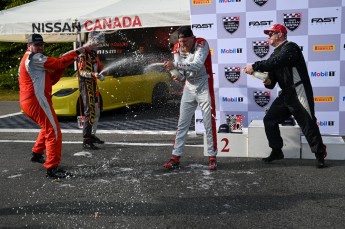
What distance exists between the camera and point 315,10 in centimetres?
876

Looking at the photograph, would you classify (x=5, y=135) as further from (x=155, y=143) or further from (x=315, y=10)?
(x=315, y=10)

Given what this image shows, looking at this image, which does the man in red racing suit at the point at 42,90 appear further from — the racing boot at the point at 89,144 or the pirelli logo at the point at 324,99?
the pirelli logo at the point at 324,99

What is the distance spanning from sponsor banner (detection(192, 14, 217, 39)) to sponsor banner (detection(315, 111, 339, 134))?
227 centimetres

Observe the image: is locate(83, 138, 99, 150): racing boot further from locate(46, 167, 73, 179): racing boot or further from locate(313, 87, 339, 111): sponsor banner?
locate(313, 87, 339, 111): sponsor banner

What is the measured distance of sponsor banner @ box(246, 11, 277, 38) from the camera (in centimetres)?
898

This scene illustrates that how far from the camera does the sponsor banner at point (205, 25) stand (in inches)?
367

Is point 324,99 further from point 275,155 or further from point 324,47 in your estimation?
point 275,155

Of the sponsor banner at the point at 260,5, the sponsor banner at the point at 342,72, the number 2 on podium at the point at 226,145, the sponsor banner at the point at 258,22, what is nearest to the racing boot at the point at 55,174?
the number 2 on podium at the point at 226,145

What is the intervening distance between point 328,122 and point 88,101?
13.4ft

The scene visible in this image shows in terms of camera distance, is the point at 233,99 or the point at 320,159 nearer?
the point at 320,159

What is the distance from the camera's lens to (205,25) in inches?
369

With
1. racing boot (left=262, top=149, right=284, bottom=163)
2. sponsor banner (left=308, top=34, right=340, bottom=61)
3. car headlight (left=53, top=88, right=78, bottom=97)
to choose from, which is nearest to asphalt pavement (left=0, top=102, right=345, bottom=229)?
racing boot (left=262, top=149, right=284, bottom=163)

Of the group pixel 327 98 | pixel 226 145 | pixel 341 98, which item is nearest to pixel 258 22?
pixel 327 98

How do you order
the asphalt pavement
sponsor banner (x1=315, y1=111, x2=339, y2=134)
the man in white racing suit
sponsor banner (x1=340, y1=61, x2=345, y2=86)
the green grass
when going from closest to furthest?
the asphalt pavement → the man in white racing suit → sponsor banner (x1=340, y1=61, x2=345, y2=86) → sponsor banner (x1=315, y1=111, x2=339, y2=134) → the green grass
